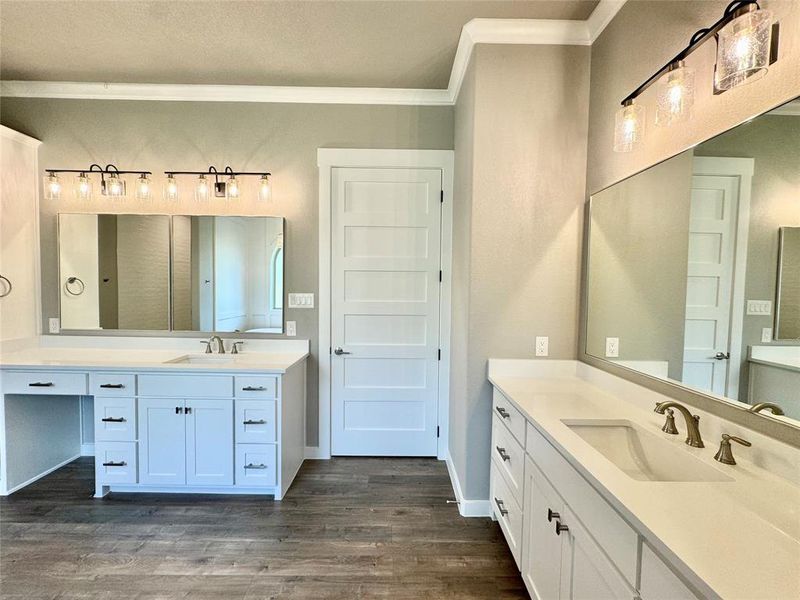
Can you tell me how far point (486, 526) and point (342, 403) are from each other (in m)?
1.35

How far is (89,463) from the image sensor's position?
9.48ft

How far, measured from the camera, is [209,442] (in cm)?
238

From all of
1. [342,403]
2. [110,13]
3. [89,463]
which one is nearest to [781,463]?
[342,403]

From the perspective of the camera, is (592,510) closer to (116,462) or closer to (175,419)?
(175,419)

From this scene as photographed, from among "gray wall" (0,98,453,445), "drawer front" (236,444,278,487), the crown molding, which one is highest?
the crown molding

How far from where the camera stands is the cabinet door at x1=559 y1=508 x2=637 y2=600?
969 mm

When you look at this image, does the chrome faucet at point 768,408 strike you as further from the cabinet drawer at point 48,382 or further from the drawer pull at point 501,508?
the cabinet drawer at point 48,382

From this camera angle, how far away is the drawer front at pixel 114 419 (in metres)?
2.36

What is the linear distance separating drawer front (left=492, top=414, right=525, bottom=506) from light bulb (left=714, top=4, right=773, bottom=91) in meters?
1.52

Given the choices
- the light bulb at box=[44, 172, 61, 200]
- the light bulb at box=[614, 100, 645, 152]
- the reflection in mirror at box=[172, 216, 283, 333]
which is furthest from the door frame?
the light bulb at box=[44, 172, 61, 200]

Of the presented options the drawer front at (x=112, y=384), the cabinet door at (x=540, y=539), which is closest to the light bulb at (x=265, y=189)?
the drawer front at (x=112, y=384)

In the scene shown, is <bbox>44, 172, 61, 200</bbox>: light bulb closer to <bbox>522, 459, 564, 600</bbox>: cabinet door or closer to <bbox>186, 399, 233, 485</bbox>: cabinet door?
<bbox>186, 399, 233, 485</bbox>: cabinet door

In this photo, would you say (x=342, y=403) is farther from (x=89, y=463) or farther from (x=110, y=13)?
(x=110, y=13)

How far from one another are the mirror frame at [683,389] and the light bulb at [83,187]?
11.3 ft
